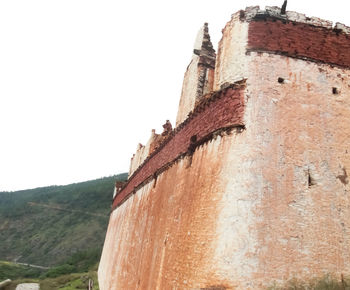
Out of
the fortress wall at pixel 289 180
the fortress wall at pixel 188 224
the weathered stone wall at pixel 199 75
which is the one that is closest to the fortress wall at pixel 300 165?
the fortress wall at pixel 289 180

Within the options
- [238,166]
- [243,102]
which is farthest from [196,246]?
[243,102]

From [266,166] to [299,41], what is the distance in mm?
2476

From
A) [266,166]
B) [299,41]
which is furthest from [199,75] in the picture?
[266,166]

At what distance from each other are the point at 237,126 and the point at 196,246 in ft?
6.52

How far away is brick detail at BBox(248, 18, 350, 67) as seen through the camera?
15.9ft

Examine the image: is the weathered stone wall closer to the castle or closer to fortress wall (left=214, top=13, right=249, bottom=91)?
the castle

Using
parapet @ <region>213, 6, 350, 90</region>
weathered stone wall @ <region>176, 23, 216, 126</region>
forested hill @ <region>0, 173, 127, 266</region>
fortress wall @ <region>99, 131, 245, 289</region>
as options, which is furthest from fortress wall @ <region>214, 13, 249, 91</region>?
forested hill @ <region>0, 173, 127, 266</region>

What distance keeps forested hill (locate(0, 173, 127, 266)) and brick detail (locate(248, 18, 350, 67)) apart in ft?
124

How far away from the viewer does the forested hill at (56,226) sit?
5044cm

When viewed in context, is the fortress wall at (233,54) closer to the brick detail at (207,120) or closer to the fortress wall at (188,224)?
the brick detail at (207,120)

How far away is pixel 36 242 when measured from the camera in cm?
5553

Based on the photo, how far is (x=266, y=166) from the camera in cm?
407

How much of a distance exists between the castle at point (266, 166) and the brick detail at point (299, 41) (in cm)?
2

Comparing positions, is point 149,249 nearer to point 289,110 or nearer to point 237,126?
point 237,126
